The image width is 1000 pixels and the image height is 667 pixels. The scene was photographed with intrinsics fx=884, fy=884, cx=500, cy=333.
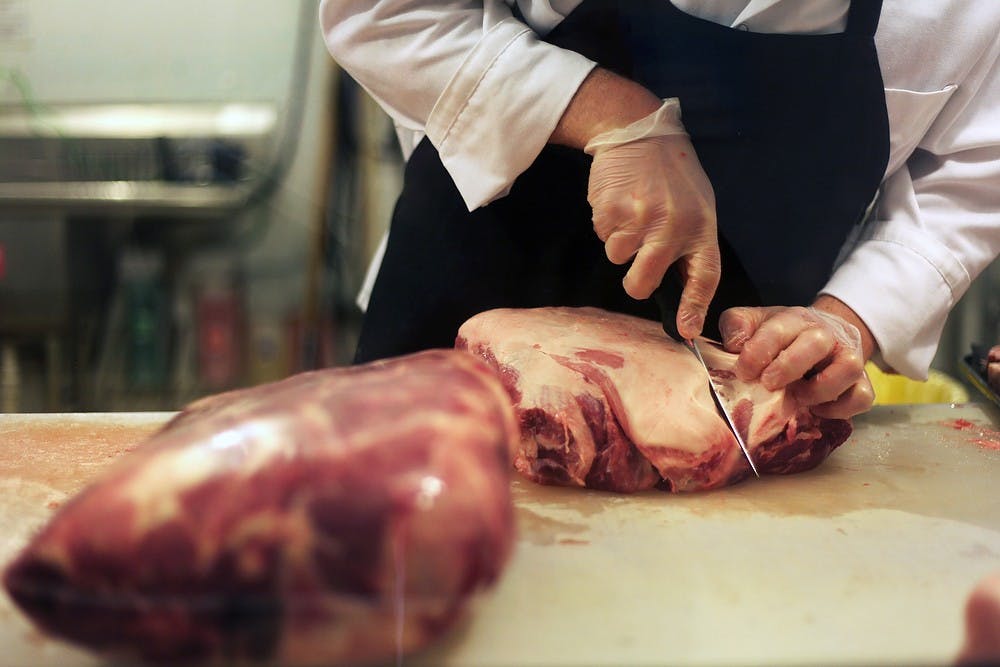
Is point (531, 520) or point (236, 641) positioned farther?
point (531, 520)

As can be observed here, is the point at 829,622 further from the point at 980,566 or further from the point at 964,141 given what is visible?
the point at 964,141

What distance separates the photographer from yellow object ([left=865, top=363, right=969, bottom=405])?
124 centimetres

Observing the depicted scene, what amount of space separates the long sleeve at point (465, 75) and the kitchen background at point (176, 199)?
0.24 metres

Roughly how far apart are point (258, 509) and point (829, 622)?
368mm

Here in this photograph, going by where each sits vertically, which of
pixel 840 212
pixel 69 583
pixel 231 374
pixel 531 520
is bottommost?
pixel 231 374

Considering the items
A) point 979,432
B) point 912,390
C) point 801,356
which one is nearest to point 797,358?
point 801,356

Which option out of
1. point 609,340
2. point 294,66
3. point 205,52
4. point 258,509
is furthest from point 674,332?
point 205,52

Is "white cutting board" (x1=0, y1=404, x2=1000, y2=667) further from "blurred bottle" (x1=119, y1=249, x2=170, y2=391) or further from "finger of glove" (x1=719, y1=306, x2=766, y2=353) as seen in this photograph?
"blurred bottle" (x1=119, y1=249, x2=170, y2=391)

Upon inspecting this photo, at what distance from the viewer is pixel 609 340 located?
0.91 metres

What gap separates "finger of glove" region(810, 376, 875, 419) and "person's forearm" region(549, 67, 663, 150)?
0.36m

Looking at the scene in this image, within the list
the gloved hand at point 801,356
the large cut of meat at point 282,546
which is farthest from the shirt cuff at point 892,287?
the large cut of meat at point 282,546

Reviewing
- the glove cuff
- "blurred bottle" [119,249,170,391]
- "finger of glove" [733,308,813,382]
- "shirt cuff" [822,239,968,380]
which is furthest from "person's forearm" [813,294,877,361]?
"blurred bottle" [119,249,170,391]

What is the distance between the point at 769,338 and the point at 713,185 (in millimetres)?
184

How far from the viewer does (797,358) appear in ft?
2.87
